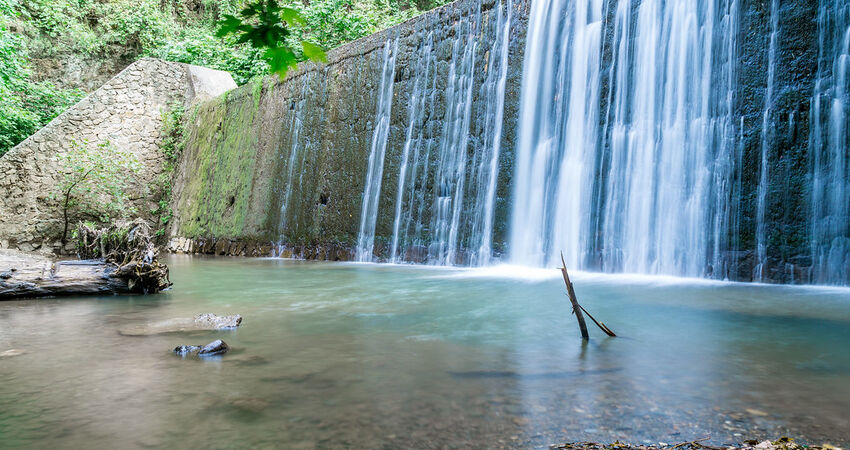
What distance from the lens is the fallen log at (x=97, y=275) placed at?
4546mm

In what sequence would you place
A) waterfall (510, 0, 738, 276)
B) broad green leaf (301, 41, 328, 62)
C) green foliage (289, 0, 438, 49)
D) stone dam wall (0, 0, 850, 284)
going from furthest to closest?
green foliage (289, 0, 438, 49) < waterfall (510, 0, 738, 276) < stone dam wall (0, 0, 850, 284) < broad green leaf (301, 41, 328, 62)

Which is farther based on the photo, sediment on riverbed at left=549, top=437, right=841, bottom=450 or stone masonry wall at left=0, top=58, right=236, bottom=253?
stone masonry wall at left=0, top=58, right=236, bottom=253

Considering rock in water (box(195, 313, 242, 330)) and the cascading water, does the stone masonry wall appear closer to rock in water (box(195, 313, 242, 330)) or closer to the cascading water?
the cascading water

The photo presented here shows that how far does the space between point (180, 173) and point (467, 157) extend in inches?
384

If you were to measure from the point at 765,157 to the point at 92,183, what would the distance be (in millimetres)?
13482

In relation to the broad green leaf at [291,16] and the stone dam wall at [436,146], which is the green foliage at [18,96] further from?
the broad green leaf at [291,16]

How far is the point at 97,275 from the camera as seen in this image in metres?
4.82

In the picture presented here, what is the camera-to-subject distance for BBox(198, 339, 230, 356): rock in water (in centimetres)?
262

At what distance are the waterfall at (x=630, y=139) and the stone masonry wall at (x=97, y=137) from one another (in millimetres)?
11058

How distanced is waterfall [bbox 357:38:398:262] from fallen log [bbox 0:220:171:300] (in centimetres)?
439

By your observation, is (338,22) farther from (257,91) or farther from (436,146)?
(436,146)

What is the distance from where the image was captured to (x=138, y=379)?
2.22 metres

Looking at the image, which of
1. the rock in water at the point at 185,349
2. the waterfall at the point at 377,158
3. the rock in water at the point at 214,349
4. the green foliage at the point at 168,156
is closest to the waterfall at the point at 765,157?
the rock in water at the point at 214,349

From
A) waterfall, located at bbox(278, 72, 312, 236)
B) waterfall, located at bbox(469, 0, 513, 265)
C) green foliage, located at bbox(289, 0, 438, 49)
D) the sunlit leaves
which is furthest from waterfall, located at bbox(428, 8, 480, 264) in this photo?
the sunlit leaves
